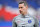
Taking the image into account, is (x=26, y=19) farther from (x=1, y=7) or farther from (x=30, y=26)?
(x=1, y=7)

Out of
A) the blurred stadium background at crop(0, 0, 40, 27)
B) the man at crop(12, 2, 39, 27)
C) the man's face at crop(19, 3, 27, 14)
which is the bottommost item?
the man at crop(12, 2, 39, 27)

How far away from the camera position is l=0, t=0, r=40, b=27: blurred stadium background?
101 inches

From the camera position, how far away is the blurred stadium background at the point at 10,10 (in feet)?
8.39

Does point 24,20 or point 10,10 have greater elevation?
point 10,10

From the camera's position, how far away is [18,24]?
3.61ft

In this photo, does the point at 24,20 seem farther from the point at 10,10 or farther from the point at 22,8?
the point at 10,10

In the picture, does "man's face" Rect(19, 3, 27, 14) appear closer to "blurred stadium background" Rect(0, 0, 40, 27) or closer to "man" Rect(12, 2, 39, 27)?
"man" Rect(12, 2, 39, 27)

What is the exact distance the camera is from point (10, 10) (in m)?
2.56

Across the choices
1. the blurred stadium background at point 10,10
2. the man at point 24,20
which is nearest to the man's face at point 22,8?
the man at point 24,20

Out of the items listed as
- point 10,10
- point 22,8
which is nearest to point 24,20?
point 22,8

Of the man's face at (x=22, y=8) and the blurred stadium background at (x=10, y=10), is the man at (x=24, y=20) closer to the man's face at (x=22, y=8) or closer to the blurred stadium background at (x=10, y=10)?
the man's face at (x=22, y=8)

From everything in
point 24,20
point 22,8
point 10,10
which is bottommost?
point 24,20

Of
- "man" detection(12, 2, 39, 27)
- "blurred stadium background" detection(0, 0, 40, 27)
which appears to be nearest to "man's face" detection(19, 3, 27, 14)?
"man" detection(12, 2, 39, 27)

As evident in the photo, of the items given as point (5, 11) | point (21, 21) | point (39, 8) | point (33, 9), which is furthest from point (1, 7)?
point (21, 21)
